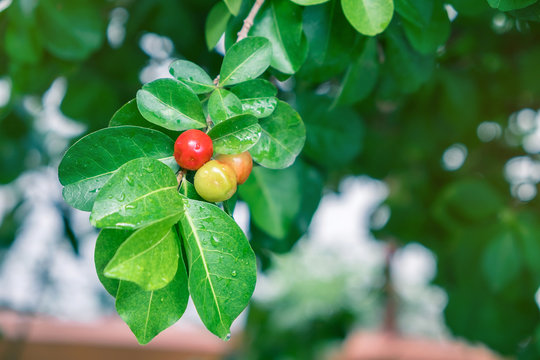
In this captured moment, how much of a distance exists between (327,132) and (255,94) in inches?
19.3

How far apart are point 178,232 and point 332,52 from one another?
Result: 0.39m

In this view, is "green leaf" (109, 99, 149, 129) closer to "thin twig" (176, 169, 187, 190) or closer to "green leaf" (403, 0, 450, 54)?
"thin twig" (176, 169, 187, 190)

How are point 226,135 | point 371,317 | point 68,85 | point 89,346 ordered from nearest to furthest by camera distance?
point 226,135 → point 68,85 → point 89,346 → point 371,317

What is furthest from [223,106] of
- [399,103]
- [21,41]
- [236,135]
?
[399,103]

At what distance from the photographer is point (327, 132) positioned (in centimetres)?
103

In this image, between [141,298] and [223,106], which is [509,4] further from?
Answer: [141,298]

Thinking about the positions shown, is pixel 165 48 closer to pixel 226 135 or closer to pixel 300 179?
pixel 300 179

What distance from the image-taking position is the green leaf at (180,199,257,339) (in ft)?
1.41

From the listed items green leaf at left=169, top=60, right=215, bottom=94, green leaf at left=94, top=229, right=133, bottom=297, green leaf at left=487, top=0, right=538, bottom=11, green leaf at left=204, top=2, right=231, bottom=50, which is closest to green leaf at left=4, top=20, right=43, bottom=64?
green leaf at left=204, top=2, right=231, bottom=50

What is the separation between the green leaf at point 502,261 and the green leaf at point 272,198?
2.07 ft

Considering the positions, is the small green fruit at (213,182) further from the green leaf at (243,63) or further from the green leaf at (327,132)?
the green leaf at (327,132)

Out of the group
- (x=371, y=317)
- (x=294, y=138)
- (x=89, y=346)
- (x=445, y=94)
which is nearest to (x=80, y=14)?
(x=294, y=138)

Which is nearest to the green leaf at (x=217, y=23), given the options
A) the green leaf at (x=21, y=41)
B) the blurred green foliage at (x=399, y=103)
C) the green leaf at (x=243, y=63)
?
the blurred green foliage at (x=399, y=103)

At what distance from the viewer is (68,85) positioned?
4.68 ft
